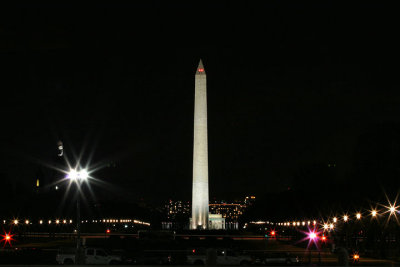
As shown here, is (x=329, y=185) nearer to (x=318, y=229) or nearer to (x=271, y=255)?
(x=318, y=229)

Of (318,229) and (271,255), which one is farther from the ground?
(318,229)

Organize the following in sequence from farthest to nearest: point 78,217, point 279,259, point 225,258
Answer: point 225,258, point 279,259, point 78,217

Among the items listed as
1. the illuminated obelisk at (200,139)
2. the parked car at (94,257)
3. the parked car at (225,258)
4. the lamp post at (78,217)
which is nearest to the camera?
the lamp post at (78,217)

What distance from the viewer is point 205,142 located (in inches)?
3105

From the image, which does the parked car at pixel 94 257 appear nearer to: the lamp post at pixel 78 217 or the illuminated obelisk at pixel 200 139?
the lamp post at pixel 78 217

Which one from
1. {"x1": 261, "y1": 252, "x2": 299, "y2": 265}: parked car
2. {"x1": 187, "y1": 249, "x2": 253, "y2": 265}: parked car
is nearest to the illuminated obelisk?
{"x1": 187, "y1": 249, "x2": 253, "y2": 265}: parked car

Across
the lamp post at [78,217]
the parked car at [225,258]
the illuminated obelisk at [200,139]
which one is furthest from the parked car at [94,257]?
the illuminated obelisk at [200,139]

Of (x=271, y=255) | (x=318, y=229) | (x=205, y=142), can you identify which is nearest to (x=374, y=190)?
(x=318, y=229)

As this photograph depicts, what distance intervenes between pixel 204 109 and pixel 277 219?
48.0m

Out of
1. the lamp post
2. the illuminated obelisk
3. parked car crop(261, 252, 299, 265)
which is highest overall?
the illuminated obelisk

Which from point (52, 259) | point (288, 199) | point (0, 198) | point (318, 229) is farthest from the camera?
point (288, 199)

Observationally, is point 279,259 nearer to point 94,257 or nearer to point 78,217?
point 94,257

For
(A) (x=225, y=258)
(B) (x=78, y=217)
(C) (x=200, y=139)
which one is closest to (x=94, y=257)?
(B) (x=78, y=217)

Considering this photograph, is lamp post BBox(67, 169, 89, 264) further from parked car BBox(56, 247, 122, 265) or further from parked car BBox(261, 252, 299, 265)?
parked car BBox(261, 252, 299, 265)
